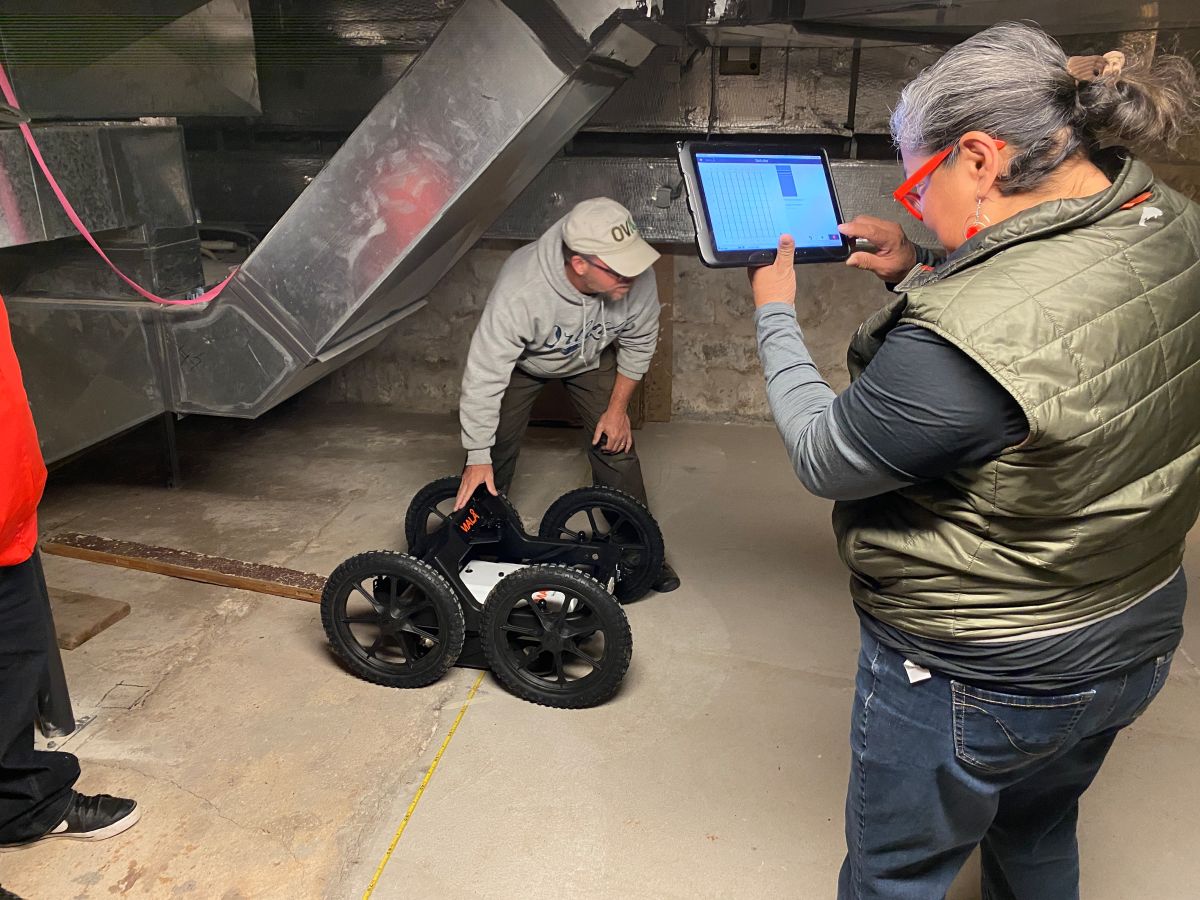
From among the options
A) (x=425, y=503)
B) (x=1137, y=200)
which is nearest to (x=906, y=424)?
(x=1137, y=200)

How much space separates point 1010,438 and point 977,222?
0.29 m

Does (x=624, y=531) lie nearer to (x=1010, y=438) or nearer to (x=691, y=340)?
(x=691, y=340)

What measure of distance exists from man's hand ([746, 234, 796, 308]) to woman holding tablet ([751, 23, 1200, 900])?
11 cm

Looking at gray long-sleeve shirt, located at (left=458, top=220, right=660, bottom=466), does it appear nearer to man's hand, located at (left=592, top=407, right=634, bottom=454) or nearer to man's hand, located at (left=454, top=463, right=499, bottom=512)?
man's hand, located at (left=454, top=463, right=499, bottom=512)

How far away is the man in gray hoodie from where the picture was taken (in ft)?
8.04

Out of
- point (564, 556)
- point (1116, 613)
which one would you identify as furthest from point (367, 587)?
point (1116, 613)

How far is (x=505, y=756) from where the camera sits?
2180mm

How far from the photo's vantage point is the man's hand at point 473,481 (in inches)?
100

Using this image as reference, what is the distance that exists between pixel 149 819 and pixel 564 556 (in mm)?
1227

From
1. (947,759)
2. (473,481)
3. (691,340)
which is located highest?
(947,759)

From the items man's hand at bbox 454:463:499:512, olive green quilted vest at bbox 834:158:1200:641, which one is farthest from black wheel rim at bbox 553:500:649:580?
olive green quilted vest at bbox 834:158:1200:641

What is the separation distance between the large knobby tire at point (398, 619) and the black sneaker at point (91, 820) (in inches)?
25.5

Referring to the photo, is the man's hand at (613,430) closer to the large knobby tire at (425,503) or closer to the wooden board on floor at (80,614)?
the large knobby tire at (425,503)

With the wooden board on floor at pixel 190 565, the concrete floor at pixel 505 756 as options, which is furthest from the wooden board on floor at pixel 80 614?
the wooden board on floor at pixel 190 565
